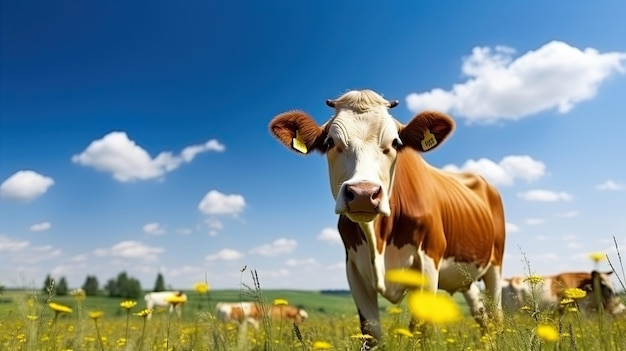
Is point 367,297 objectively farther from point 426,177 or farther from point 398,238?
point 426,177

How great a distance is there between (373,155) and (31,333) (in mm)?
2960

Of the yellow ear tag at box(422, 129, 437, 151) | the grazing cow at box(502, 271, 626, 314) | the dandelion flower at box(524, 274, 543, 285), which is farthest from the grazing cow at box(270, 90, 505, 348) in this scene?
the grazing cow at box(502, 271, 626, 314)

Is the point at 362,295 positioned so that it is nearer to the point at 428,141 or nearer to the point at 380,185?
the point at 380,185

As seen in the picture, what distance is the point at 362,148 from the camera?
4.60 metres

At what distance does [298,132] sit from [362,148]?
0.95m

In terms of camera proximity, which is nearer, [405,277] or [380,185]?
[405,277]

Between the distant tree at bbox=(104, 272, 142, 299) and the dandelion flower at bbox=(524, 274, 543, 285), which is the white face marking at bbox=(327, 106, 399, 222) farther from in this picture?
the distant tree at bbox=(104, 272, 142, 299)

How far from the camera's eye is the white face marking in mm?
4477

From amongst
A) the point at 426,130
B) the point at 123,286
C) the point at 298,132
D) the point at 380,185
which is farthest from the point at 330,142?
the point at 123,286

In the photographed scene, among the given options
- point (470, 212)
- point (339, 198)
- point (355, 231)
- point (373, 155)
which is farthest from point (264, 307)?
point (470, 212)

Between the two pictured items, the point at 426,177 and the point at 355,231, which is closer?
the point at 355,231

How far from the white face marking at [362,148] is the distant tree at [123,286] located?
65371 mm

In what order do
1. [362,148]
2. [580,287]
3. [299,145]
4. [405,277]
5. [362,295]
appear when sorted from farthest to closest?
[580,287], [299,145], [362,295], [362,148], [405,277]

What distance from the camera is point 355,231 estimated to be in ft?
16.8
